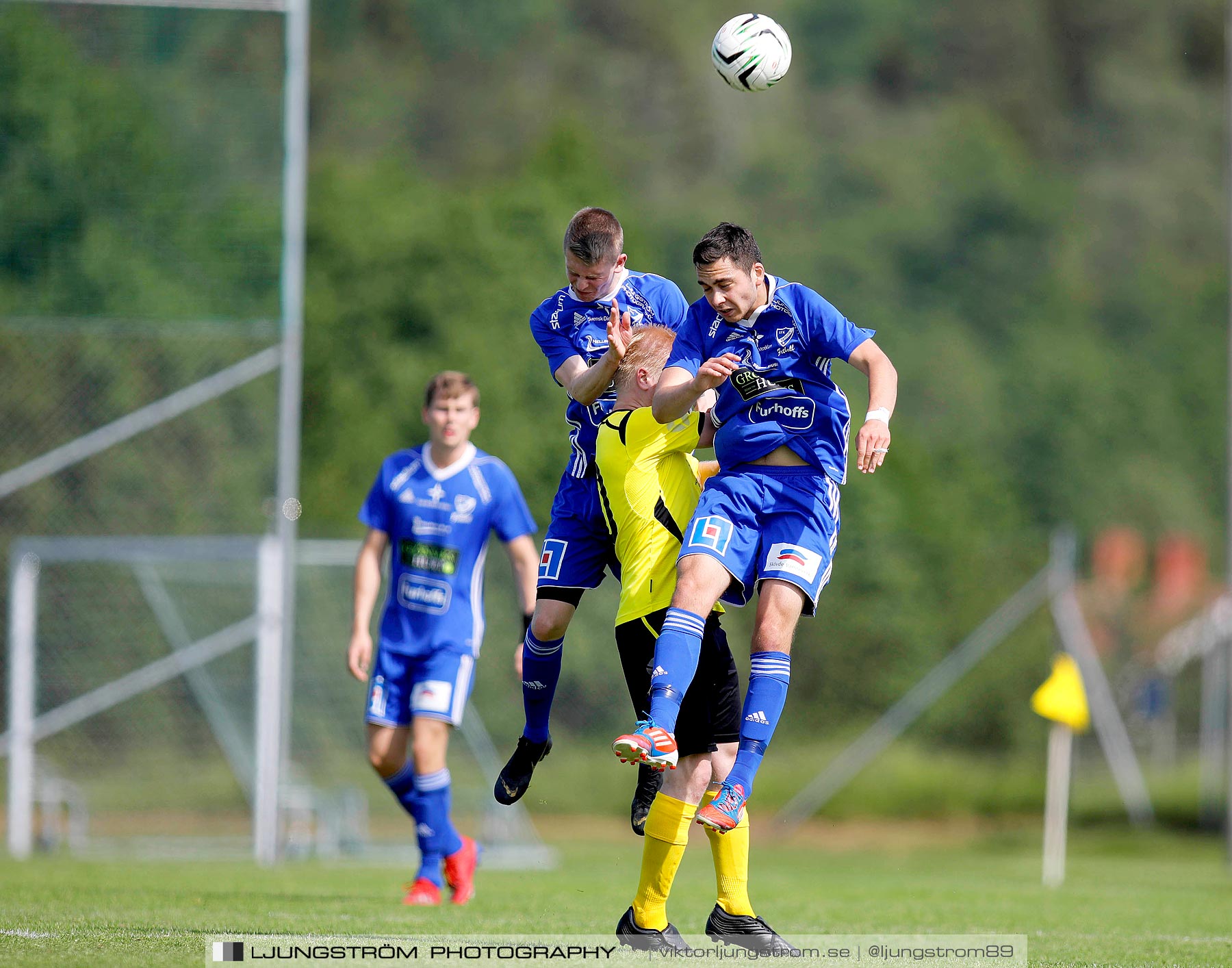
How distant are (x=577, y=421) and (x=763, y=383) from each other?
0.90 meters

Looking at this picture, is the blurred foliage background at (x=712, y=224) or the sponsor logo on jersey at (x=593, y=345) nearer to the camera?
the sponsor logo on jersey at (x=593, y=345)

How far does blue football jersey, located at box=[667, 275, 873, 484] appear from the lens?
599 cm

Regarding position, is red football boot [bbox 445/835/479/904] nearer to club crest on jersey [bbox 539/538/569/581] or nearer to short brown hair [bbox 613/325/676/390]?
club crest on jersey [bbox 539/538/569/581]

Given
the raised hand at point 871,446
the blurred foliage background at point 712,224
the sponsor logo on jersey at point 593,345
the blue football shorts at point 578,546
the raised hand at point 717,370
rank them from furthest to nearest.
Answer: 1. the blurred foliage background at point 712,224
2. the sponsor logo on jersey at point 593,345
3. the blue football shorts at point 578,546
4. the raised hand at point 717,370
5. the raised hand at point 871,446

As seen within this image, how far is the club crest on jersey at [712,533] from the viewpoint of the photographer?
19.0ft

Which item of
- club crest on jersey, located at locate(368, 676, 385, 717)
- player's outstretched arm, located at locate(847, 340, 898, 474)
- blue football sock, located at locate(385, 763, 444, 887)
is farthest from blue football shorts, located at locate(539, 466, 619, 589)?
blue football sock, located at locate(385, 763, 444, 887)

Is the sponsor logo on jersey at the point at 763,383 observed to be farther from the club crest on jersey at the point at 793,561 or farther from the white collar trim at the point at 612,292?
the white collar trim at the point at 612,292

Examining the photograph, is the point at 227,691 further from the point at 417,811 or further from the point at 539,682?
the point at 539,682

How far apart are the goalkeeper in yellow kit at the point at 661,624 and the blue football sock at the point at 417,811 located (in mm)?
2200

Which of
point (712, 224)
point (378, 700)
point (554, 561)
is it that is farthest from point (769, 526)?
point (712, 224)

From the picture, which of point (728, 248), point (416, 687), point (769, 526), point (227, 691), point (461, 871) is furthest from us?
point (227, 691)

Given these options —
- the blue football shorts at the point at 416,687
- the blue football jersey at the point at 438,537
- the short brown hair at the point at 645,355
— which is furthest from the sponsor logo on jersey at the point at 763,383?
the blue football shorts at the point at 416,687

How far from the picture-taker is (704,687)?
602cm

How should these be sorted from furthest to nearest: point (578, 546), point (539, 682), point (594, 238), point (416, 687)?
point (416, 687), point (539, 682), point (578, 546), point (594, 238)
